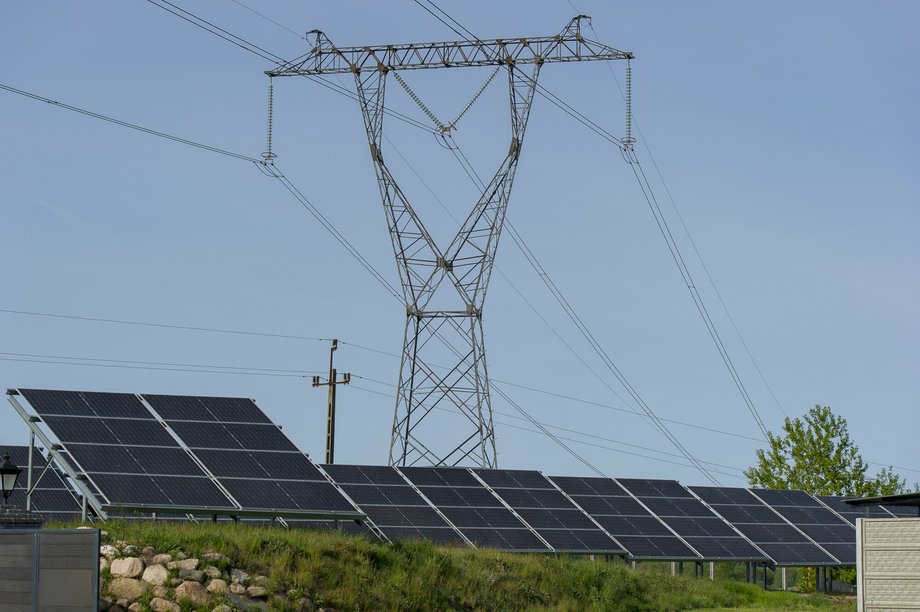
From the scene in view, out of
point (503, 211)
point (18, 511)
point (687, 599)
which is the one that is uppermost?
point (503, 211)

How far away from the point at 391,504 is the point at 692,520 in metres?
12.8

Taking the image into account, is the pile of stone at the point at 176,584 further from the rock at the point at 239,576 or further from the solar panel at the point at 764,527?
the solar panel at the point at 764,527

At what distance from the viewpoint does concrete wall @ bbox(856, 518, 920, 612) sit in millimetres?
28344

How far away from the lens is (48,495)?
1351 inches

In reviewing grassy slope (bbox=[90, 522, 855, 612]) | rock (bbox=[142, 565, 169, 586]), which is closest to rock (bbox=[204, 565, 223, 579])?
grassy slope (bbox=[90, 522, 855, 612])

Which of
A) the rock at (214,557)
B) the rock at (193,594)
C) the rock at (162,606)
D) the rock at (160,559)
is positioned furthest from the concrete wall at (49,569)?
the rock at (214,557)

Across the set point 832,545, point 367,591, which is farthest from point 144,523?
point 832,545

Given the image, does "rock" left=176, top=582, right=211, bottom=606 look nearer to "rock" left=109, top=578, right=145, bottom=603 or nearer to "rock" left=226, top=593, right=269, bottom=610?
"rock" left=226, top=593, right=269, bottom=610

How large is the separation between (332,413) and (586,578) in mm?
32639

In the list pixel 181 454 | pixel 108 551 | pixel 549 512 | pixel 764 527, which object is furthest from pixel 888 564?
pixel 764 527

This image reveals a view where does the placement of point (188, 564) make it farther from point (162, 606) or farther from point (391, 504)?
point (391, 504)

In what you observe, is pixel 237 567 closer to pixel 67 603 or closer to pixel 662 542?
pixel 67 603

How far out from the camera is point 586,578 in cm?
3481

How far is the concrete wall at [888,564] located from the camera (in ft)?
93.0
